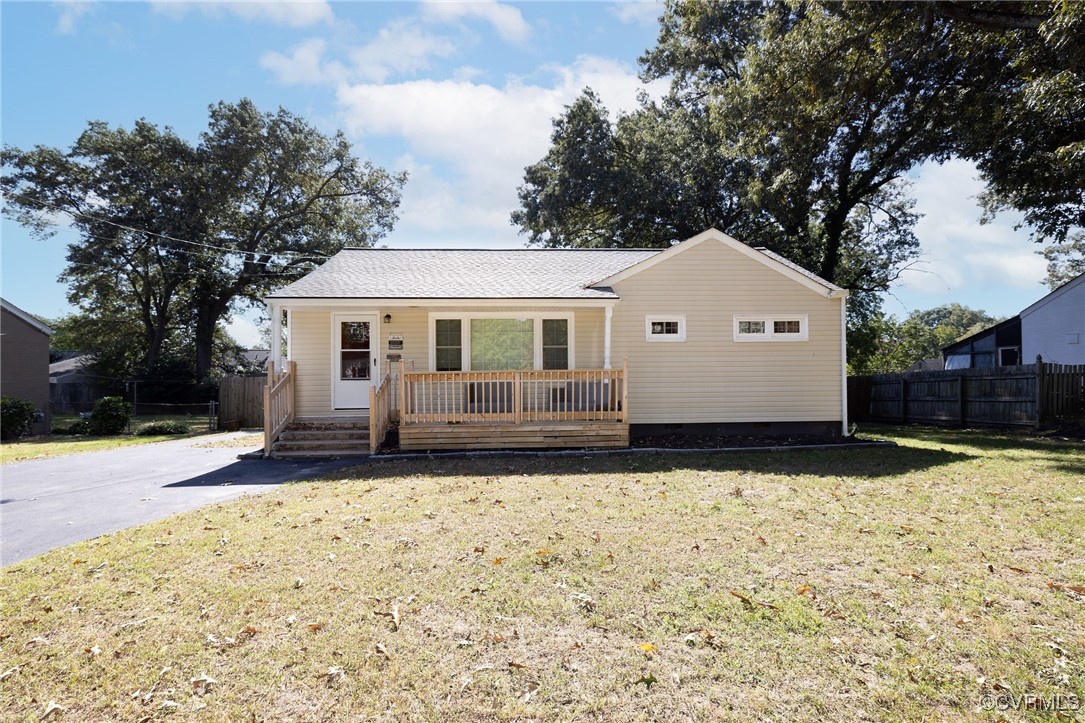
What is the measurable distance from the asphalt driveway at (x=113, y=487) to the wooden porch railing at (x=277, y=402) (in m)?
0.62

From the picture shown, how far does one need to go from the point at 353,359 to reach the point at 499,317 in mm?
3277

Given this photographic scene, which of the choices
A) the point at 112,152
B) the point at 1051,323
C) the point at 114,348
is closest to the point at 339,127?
the point at 112,152

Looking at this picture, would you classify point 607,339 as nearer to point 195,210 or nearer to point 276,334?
point 276,334

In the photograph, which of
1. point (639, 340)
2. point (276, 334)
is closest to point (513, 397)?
point (639, 340)

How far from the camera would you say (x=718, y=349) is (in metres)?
11.7

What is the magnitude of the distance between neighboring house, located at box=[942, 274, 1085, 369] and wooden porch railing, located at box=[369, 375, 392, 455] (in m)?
19.2

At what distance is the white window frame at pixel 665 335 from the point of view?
38.3 ft

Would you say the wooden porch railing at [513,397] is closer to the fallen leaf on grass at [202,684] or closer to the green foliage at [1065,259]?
the fallen leaf on grass at [202,684]

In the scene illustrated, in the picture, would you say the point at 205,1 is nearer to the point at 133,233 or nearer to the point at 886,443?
the point at 886,443

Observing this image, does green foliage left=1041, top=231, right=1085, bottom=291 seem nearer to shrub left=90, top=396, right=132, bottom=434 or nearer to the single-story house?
the single-story house

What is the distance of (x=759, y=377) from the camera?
11.8 metres

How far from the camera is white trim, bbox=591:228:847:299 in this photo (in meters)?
11.6

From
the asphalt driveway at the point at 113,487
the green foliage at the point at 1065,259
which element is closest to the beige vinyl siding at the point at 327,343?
the asphalt driveway at the point at 113,487

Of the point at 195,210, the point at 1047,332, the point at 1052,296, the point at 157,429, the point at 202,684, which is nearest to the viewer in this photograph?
the point at 202,684
